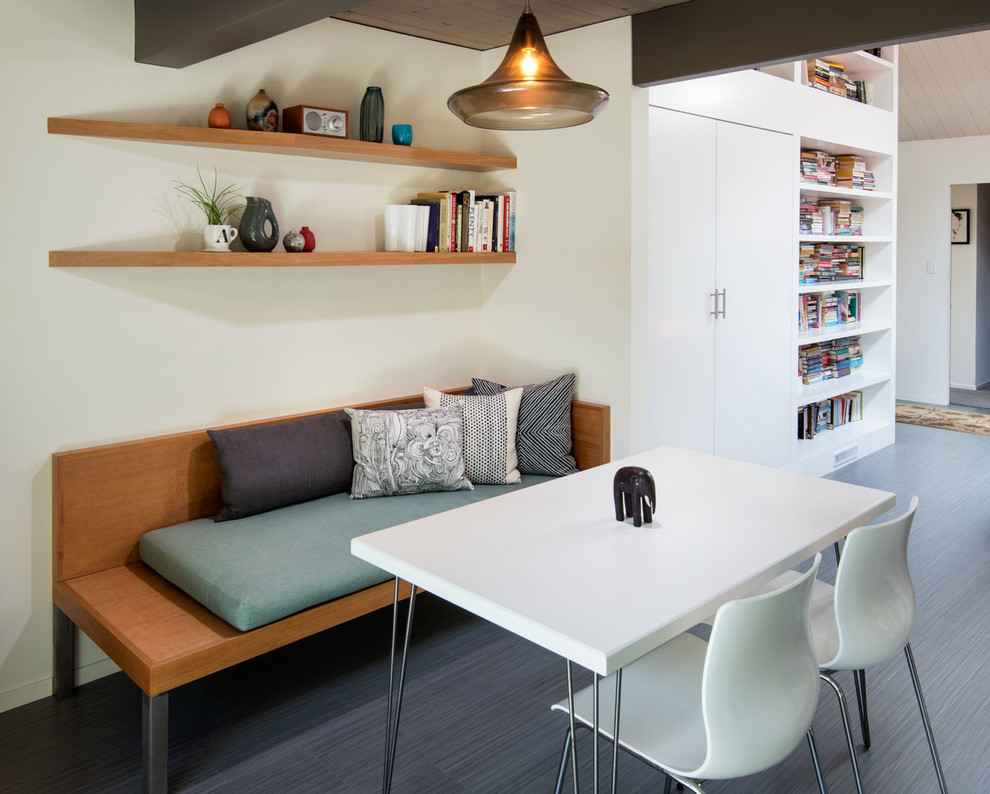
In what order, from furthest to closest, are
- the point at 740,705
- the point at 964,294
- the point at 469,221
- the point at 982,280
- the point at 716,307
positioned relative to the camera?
the point at 982,280, the point at 964,294, the point at 716,307, the point at 469,221, the point at 740,705

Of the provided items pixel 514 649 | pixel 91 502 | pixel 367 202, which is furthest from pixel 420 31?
pixel 514 649

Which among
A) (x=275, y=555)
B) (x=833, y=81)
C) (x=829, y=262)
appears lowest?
(x=275, y=555)

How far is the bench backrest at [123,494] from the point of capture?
2869 millimetres

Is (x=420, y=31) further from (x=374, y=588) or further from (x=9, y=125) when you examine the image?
(x=374, y=588)

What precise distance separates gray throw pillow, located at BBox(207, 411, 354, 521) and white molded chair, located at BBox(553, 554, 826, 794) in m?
1.67

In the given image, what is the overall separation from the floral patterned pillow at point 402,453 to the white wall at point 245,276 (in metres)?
0.42

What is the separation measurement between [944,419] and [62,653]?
261 inches

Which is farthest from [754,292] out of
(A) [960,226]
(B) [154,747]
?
(A) [960,226]

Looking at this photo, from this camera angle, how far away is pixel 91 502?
9.58ft

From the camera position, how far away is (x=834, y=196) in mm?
5941

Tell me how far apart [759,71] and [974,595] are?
9.23ft

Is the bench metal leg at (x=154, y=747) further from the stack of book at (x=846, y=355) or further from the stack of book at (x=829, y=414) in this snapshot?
the stack of book at (x=846, y=355)

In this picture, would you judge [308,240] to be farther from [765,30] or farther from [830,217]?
[830,217]

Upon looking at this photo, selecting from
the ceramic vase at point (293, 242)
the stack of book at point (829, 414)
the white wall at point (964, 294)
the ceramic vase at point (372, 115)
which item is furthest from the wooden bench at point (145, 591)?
the white wall at point (964, 294)
